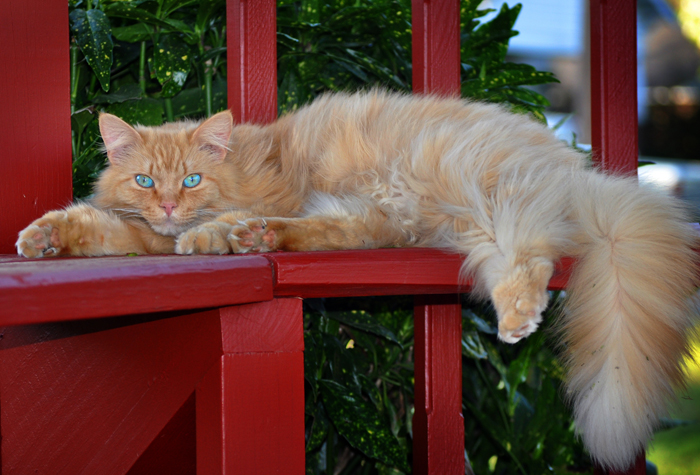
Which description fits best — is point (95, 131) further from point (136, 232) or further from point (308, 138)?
point (308, 138)

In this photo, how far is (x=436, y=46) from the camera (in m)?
1.56

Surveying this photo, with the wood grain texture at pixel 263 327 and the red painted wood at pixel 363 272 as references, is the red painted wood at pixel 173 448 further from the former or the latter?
the red painted wood at pixel 363 272

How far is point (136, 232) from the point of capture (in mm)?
1407

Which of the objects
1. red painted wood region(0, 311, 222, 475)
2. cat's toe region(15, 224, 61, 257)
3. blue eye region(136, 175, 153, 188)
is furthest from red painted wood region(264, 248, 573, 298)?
blue eye region(136, 175, 153, 188)

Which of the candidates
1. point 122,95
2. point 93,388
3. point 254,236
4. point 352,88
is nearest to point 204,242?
point 254,236

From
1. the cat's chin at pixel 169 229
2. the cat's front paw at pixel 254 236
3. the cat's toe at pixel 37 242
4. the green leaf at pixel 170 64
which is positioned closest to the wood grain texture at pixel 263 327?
the cat's front paw at pixel 254 236

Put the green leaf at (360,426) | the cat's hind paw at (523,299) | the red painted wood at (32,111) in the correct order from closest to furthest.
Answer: the cat's hind paw at (523,299), the red painted wood at (32,111), the green leaf at (360,426)

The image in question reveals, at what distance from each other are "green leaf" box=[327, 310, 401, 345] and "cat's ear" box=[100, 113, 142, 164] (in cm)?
76

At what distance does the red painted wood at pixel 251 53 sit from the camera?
4.87 feet

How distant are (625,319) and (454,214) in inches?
16.1

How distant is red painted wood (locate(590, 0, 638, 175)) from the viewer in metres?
1.65

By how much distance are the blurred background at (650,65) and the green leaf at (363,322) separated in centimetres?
555

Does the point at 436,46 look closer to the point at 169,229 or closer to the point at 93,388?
the point at 169,229

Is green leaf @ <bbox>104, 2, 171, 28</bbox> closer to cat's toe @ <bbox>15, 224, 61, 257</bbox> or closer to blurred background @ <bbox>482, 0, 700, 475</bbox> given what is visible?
cat's toe @ <bbox>15, 224, 61, 257</bbox>
